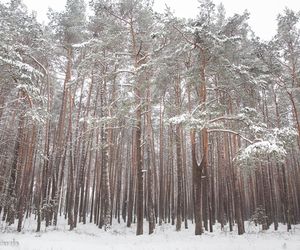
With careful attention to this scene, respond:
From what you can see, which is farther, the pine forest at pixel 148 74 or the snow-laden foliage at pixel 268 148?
the pine forest at pixel 148 74

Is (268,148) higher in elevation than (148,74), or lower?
lower

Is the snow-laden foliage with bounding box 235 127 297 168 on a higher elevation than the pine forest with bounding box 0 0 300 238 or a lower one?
lower

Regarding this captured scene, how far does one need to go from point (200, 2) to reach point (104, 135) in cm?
847

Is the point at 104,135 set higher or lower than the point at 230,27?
lower

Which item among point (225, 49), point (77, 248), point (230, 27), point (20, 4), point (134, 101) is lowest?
point (77, 248)

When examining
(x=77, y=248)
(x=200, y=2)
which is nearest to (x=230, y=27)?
(x=200, y=2)

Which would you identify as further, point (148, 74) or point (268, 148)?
point (148, 74)

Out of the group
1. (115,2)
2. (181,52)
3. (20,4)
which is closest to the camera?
(181,52)

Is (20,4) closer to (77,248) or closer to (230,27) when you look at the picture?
(230,27)

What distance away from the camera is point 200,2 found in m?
13.8

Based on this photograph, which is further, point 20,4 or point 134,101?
point 20,4

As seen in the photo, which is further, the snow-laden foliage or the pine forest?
the pine forest

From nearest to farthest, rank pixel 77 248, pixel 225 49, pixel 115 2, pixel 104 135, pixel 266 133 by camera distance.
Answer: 1. pixel 77 248
2. pixel 266 133
3. pixel 225 49
4. pixel 115 2
5. pixel 104 135

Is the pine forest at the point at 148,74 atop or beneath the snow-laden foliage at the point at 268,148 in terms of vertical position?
atop
